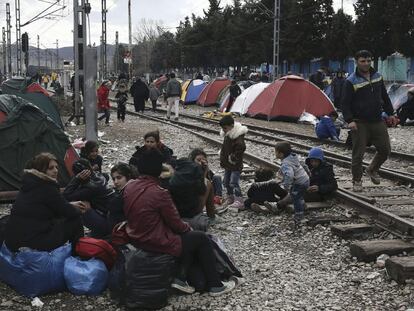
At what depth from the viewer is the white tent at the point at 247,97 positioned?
80.9 feet

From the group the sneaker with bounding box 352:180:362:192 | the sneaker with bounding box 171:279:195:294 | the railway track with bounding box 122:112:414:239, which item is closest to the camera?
the sneaker with bounding box 171:279:195:294

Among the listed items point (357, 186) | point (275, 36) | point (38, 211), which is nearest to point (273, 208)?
point (357, 186)

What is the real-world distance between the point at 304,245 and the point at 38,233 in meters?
3.13

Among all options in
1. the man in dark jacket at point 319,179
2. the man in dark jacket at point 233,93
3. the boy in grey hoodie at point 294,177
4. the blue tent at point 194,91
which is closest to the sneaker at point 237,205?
the man in dark jacket at point 319,179

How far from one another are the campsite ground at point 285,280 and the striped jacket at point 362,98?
6.18ft

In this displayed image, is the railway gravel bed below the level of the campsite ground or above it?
above

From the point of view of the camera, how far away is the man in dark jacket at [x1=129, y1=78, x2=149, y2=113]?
25625 mm

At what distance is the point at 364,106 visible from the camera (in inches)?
329

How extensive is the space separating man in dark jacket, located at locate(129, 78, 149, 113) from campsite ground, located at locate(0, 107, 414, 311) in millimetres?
18224

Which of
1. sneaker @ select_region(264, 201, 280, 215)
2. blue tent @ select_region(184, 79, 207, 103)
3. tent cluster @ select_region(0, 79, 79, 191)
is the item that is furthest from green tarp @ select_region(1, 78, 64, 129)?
blue tent @ select_region(184, 79, 207, 103)

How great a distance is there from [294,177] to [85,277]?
3262 mm

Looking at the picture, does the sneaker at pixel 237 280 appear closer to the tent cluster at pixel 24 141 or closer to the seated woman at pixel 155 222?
the seated woman at pixel 155 222

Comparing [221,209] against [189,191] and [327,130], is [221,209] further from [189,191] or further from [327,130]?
[327,130]

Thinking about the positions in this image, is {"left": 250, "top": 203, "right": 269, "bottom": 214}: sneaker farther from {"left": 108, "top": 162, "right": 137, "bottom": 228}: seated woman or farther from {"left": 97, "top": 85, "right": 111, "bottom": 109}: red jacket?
{"left": 97, "top": 85, "right": 111, "bottom": 109}: red jacket
